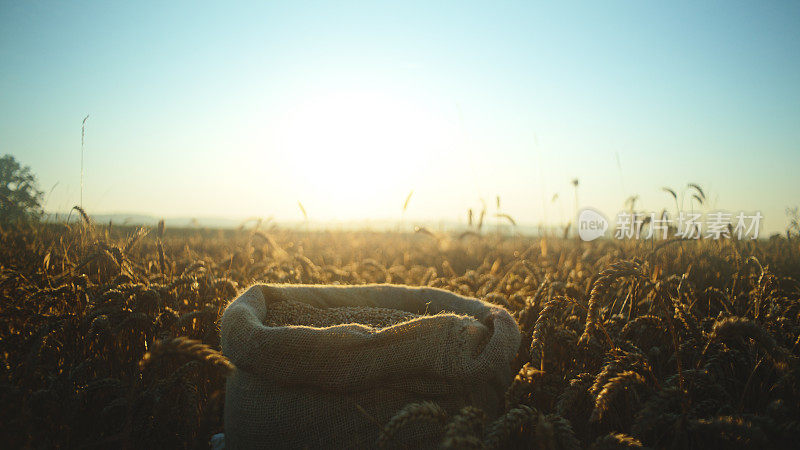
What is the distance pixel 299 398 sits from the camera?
1.56 metres

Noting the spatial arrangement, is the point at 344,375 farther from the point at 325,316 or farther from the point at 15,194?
the point at 15,194

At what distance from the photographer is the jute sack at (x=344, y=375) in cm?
153

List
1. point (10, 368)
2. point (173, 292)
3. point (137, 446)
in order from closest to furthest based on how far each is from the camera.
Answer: point (137, 446), point (10, 368), point (173, 292)

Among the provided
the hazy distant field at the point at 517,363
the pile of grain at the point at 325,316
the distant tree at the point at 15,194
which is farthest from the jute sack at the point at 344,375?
the distant tree at the point at 15,194

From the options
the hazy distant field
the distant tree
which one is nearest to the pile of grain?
the hazy distant field

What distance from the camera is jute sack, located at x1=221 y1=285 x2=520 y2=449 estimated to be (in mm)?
1532

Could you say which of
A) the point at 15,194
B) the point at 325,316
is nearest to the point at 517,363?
the point at 325,316

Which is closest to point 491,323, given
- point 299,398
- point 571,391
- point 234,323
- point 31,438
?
point 571,391

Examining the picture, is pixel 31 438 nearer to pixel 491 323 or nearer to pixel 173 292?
pixel 173 292

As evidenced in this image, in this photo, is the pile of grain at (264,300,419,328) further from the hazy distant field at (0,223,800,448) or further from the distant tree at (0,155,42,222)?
the distant tree at (0,155,42,222)

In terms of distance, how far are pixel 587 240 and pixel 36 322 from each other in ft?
20.9

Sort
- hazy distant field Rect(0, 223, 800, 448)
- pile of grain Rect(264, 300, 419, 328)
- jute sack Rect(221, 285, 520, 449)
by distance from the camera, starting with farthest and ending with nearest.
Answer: pile of grain Rect(264, 300, 419, 328) < jute sack Rect(221, 285, 520, 449) < hazy distant field Rect(0, 223, 800, 448)

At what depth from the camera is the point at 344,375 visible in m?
1.52

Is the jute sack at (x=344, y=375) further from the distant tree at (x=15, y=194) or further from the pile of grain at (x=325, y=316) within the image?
the distant tree at (x=15, y=194)
